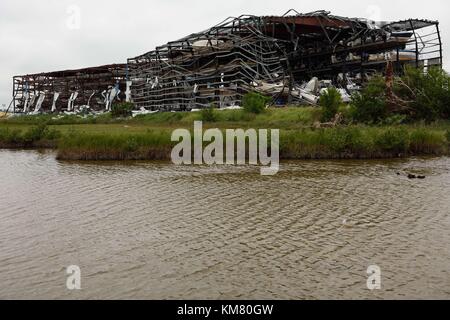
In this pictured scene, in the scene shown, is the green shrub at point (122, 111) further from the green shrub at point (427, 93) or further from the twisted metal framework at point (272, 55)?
the green shrub at point (427, 93)

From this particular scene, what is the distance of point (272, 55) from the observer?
66062mm

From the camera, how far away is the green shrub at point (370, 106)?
42812 millimetres

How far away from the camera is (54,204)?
19.7m

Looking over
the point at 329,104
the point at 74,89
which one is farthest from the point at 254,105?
the point at 74,89

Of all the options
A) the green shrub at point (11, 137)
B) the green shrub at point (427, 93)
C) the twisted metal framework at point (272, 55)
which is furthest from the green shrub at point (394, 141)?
the green shrub at point (11, 137)

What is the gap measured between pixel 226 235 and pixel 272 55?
176 feet

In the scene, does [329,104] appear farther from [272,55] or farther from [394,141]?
[272,55]

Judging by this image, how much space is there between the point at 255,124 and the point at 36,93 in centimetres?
7936

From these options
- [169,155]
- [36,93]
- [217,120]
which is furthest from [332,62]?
[36,93]

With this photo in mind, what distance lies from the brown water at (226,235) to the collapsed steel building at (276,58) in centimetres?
3689

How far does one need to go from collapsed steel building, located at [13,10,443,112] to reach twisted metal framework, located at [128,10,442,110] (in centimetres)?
11

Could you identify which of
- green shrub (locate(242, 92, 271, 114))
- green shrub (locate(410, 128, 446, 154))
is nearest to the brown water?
green shrub (locate(410, 128, 446, 154))

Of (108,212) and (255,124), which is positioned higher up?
(255,124)

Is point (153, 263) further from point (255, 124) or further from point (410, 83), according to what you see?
point (410, 83)
